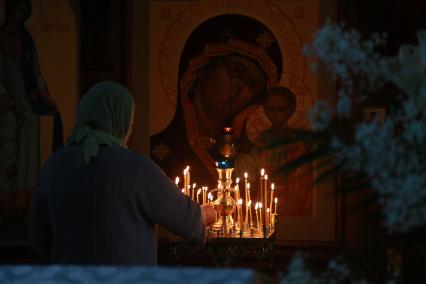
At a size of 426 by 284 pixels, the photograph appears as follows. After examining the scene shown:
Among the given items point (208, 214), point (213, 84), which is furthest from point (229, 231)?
point (213, 84)

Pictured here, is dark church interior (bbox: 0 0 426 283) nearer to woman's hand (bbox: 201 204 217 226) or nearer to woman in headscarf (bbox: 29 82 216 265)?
woman's hand (bbox: 201 204 217 226)

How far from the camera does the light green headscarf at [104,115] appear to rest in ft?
7.31

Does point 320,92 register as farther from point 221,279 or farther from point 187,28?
point 221,279

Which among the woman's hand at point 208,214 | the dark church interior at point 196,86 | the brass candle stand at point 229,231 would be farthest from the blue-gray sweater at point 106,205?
the dark church interior at point 196,86

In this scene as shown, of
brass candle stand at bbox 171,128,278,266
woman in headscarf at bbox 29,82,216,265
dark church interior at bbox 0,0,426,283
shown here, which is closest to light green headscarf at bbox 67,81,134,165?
woman in headscarf at bbox 29,82,216,265

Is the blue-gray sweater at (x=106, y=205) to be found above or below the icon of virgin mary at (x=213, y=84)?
below

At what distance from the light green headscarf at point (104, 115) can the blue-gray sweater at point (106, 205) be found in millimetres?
46

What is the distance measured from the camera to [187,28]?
Result: 16.5ft

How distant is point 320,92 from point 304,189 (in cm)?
72

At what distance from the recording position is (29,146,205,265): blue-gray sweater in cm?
216

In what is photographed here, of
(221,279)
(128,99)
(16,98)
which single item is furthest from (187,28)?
(221,279)

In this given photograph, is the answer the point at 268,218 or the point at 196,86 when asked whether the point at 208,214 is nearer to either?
the point at 268,218

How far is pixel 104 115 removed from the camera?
2.25 metres

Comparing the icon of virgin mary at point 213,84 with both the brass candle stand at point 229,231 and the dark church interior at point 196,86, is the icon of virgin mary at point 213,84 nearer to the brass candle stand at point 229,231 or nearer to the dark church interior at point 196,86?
the dark church interior at point 196,86
